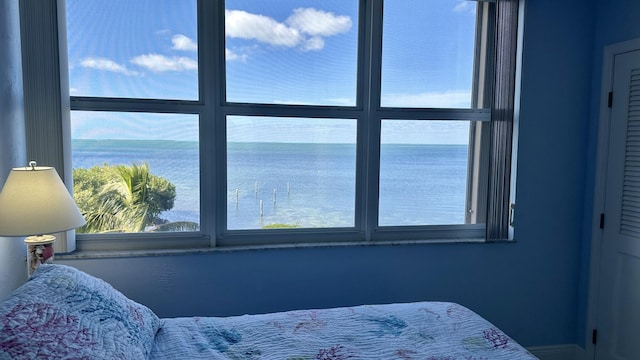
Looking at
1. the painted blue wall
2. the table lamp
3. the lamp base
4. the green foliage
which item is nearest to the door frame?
the painted blue wall

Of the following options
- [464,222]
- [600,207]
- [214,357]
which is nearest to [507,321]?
[464,222]

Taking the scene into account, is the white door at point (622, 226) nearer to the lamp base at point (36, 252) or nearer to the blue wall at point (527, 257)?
the blue wall at point (527, 257)

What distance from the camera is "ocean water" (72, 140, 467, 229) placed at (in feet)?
7.82

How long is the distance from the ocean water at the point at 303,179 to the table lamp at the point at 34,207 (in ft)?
2.08

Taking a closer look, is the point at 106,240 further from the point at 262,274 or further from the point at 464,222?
the point at 464,222

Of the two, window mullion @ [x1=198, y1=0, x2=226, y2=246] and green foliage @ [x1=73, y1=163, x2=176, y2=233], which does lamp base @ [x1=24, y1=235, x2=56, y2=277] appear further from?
window mullion @ [x1=198, y1=0, x2=226, y2=246]

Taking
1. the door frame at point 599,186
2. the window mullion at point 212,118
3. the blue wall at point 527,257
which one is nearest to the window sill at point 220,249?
the blue wall at point 527,257

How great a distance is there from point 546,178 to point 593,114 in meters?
0.52

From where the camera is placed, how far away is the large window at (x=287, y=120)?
2.32 m

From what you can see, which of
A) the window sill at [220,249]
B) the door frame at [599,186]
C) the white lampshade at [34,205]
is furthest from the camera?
the door frame at [599,186]

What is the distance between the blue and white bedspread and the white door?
141 cm

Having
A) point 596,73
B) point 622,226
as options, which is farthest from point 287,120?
point 622,226

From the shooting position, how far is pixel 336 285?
8.36ft

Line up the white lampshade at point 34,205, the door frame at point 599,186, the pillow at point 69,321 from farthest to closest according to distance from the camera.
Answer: the door frame at point 599,186 < the white lampshade at point 34,205 < the pillow at point 69,321
